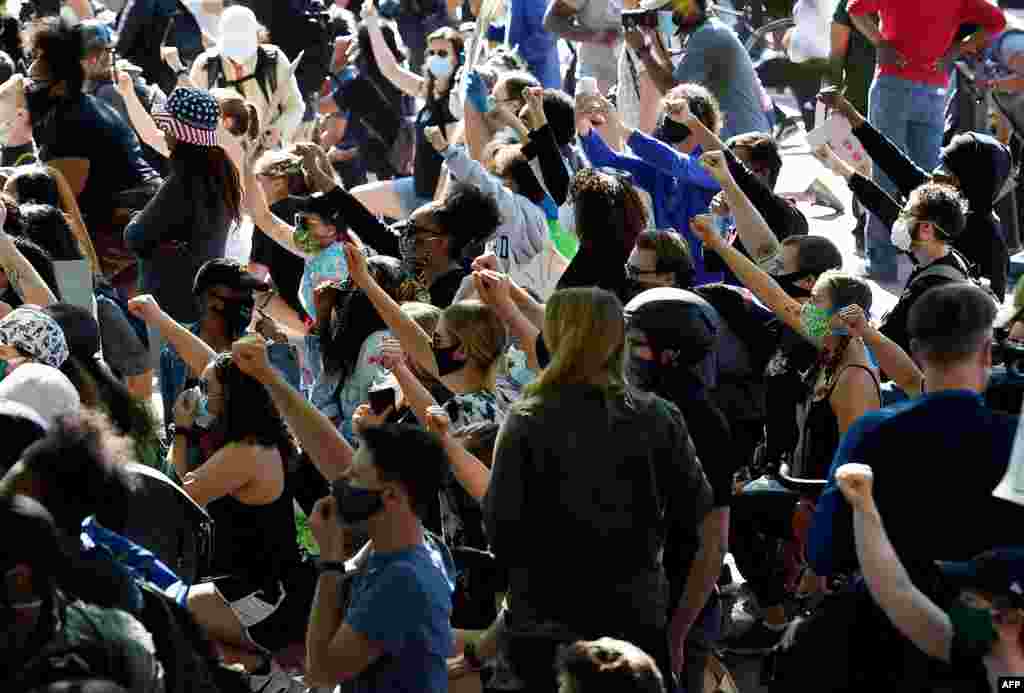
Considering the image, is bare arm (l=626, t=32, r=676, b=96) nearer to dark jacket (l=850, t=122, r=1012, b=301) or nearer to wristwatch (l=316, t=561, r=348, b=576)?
dark jacket (l=850, t=122, r=1012, b=301)

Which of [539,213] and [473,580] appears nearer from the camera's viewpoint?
[473,580]

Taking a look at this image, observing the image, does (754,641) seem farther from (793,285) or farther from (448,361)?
(448,361)

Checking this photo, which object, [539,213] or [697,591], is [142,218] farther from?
[697,591]

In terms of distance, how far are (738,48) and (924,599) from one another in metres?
5.82

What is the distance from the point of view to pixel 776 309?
602cm

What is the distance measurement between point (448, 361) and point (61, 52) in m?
3.51

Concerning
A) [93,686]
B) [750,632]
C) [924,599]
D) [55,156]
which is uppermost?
[93,686]

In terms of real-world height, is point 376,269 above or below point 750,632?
above

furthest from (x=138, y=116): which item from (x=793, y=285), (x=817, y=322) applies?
(x=817, y=322)

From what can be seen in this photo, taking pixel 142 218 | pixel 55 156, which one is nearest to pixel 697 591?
pixel 142 218

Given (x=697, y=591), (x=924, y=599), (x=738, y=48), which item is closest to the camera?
(x=924, y=599)

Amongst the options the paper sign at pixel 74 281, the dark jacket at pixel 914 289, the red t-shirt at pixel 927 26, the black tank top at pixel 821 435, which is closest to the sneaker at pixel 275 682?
the black tank top at pixel 821 435

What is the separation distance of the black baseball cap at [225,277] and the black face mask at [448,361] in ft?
3.33

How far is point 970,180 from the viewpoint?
7.48 m
